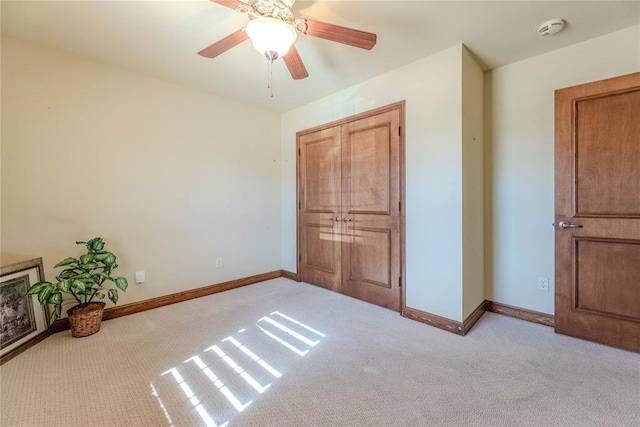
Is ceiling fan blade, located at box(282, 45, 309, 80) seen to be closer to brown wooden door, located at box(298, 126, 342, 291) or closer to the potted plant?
brown wooden door, located at box(298, 126, 342, 291)

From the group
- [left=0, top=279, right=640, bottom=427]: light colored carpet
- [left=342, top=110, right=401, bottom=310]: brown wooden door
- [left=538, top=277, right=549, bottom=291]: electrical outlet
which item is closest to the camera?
[left=0, top=279, right=640, bottom=427]: light colored carpet

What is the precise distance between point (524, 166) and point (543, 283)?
1.10 metres

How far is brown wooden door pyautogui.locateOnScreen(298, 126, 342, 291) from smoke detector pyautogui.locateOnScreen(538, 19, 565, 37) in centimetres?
195

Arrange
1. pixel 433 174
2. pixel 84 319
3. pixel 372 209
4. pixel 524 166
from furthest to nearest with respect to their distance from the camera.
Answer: pixel 372 209, pixel 524 166, pixel 433 174, pixel 84 319

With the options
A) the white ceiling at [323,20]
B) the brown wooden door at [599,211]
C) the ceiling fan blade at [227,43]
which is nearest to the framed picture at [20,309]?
the white ceiling at [323,20]

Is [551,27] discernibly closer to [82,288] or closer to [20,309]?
[82,288]

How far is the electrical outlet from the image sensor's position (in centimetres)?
254

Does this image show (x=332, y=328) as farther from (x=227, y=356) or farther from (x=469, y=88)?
(x=469, y=88)

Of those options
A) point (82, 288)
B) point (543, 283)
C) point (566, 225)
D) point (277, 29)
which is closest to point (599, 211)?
point (566, 225)

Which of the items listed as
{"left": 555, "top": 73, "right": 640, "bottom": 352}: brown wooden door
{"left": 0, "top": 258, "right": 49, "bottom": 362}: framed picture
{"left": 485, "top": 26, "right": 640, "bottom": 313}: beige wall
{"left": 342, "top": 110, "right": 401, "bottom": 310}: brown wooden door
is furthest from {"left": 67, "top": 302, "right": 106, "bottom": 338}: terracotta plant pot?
{"left": 555, "top": 73, "right": 640, "bottom": 352}: brown wooden door

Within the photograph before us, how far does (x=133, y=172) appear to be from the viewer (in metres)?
2.81

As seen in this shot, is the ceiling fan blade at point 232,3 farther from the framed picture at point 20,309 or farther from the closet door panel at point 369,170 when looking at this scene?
the framed picture at point 20,309

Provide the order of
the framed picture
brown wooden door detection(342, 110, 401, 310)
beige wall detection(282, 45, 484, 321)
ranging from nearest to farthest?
the framed picture, beige wall detection(282, 45, 484, 321), brown wooden door detection(342, 110, 401, 310)

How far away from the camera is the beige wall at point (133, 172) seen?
227 centimetres
